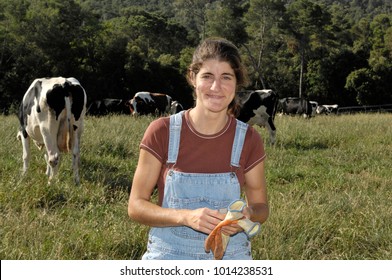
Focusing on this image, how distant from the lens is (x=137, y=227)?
13.8 ft

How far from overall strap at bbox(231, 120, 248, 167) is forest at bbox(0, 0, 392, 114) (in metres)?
22.8

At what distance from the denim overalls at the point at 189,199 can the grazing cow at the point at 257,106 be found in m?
10.8

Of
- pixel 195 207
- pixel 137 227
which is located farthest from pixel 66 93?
pixel 195 207

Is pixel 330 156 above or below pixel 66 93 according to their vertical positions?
below

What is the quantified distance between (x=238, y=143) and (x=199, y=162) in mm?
190

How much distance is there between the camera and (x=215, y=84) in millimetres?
2170

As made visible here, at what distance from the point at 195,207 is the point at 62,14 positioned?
104ft

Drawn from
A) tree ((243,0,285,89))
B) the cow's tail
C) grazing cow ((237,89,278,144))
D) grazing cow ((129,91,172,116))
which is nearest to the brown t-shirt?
the cow's tail

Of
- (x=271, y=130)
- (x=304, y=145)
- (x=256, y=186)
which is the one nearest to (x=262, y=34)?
(x=271, y=130)

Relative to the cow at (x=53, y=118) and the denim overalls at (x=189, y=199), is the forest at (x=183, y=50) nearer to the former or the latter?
the cow at (x=53, y=118)

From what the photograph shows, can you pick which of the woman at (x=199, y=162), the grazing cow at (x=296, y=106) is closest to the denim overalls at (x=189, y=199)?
the woman at (x=199, y=162)

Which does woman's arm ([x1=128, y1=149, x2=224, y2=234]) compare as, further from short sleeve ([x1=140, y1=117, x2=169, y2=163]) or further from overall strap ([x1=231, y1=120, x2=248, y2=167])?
overall strap ([x1=231, y1=120, x2=248, y2=167])

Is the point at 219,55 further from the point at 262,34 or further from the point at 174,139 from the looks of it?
the point at 262,34

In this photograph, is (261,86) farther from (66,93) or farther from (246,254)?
(246,254)
